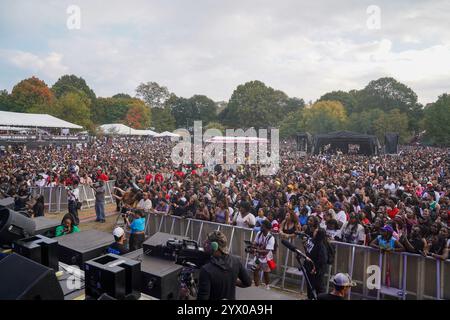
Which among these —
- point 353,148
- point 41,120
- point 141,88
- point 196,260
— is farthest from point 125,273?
point 141,88

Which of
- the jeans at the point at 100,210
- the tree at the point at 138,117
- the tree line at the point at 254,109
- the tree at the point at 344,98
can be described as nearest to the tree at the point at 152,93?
the tree line at the point at 254,109

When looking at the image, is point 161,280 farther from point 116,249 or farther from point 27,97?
point 27,97

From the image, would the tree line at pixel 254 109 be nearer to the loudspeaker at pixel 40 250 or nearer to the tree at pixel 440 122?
the tree at pixel 440 122

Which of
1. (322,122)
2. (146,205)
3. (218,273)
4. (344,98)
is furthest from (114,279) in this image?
(344,98)

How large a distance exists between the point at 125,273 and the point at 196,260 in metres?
0.82

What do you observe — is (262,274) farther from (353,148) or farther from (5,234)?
(353,148)

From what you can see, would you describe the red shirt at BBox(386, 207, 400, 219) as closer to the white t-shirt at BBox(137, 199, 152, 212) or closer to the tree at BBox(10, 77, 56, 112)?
the white t-shirt at BBox(137, 199, 152, 212)

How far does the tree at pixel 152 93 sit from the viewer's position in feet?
319

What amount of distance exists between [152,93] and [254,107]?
35542mm

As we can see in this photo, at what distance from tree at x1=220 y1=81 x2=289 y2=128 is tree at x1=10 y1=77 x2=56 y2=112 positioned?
4296cm

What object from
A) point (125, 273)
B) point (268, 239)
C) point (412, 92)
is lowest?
point (268, 239)

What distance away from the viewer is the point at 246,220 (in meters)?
7.87
